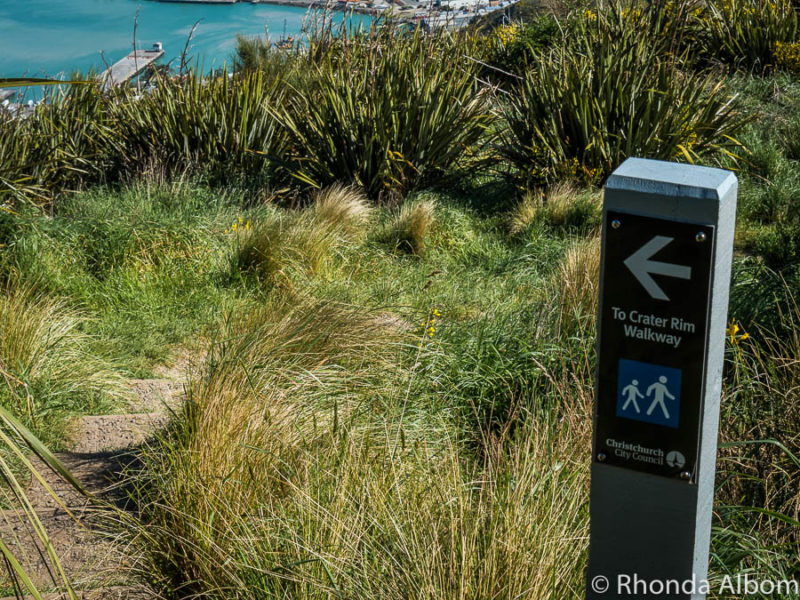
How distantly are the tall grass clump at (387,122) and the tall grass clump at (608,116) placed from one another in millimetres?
561

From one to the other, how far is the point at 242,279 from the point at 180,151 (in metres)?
3.45

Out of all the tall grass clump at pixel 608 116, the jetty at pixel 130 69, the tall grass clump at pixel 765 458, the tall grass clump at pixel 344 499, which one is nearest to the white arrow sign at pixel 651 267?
the tall grass clump at pixel 344 499

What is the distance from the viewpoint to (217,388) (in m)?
3.83

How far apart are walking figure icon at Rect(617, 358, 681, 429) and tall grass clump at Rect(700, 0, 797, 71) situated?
11.4m

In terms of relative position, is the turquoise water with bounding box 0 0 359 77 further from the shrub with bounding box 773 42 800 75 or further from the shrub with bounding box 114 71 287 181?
the shrub with bounding box 773 42 800 75

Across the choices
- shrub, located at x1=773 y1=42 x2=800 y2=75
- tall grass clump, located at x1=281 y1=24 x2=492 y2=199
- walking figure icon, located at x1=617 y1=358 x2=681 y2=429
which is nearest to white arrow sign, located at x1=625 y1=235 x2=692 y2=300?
walking figure icon, located at x1=617 y1=358 x2=681 y2=429

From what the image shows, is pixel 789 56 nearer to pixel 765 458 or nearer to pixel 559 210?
pixel 559 210

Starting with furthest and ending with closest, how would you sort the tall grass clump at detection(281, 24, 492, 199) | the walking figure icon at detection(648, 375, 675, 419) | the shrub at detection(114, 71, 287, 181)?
the shrub at detection(114, 71, 287, 181) < the tall grass clump at detection(281, 24, 492, 199) < the walking figure icon at detection(648, 375, 675, 419)

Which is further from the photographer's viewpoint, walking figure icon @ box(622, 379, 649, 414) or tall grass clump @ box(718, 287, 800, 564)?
tall grass clump @ box(718, 287, 800, 564)

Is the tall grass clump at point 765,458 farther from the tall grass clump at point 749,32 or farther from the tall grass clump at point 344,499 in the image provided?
the tall grass clump at point 749,32

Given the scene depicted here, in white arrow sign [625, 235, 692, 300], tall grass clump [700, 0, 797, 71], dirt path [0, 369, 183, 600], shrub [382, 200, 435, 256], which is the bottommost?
dirt path [0, 369, 183, 600]

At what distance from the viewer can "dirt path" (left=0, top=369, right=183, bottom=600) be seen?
129 inches

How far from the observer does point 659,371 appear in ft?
6.12

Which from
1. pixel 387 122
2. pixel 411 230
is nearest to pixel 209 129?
pixel 387 122
